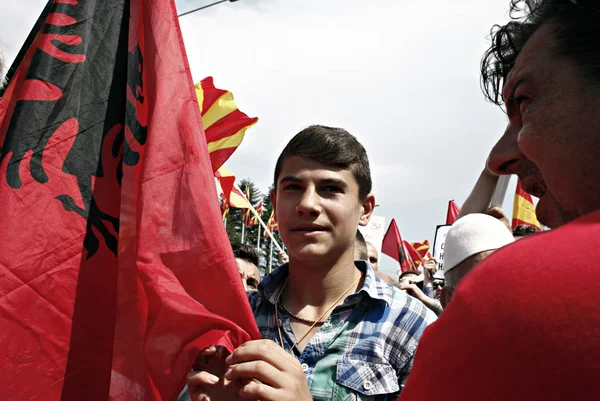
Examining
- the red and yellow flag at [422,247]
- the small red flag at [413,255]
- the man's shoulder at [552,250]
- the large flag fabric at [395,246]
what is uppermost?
the man's shoulder at [552,250]

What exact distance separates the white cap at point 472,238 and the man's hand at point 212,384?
1.47 meters

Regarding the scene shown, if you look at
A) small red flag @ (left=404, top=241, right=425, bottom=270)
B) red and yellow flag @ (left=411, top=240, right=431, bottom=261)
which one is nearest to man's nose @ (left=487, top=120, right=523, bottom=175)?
small red flag @ (left=404, top=241, right=425, bottom=270)

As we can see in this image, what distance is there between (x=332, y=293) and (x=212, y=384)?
0.85 m

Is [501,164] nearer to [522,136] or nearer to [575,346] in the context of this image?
[522,136]

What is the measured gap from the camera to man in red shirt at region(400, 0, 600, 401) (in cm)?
71

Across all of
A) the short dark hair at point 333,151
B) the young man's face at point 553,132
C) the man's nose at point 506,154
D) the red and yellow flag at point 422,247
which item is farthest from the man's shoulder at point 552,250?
the red and yellow flag at point 422,247

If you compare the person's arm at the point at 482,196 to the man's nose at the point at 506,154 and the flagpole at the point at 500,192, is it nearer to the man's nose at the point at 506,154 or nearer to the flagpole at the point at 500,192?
the flagpole at the point at 500,192

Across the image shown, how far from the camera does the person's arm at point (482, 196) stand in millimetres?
3424

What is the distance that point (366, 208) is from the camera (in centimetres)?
259

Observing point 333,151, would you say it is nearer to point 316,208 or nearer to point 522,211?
point 316,208

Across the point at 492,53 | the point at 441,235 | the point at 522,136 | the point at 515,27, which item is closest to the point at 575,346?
the point at 522,136

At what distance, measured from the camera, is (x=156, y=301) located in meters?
1.71

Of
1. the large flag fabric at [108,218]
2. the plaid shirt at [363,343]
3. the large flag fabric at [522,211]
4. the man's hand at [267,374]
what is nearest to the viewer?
the man's hand at [267,374]

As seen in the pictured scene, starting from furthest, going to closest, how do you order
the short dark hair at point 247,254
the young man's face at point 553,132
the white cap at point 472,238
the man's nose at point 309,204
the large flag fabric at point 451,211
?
the large flag fabric at point 451,211 → the short dark hair at point 247,254 → the white cap at point 472,238 → the man's nose at point 309,204 → the young man's face at point 553,132
